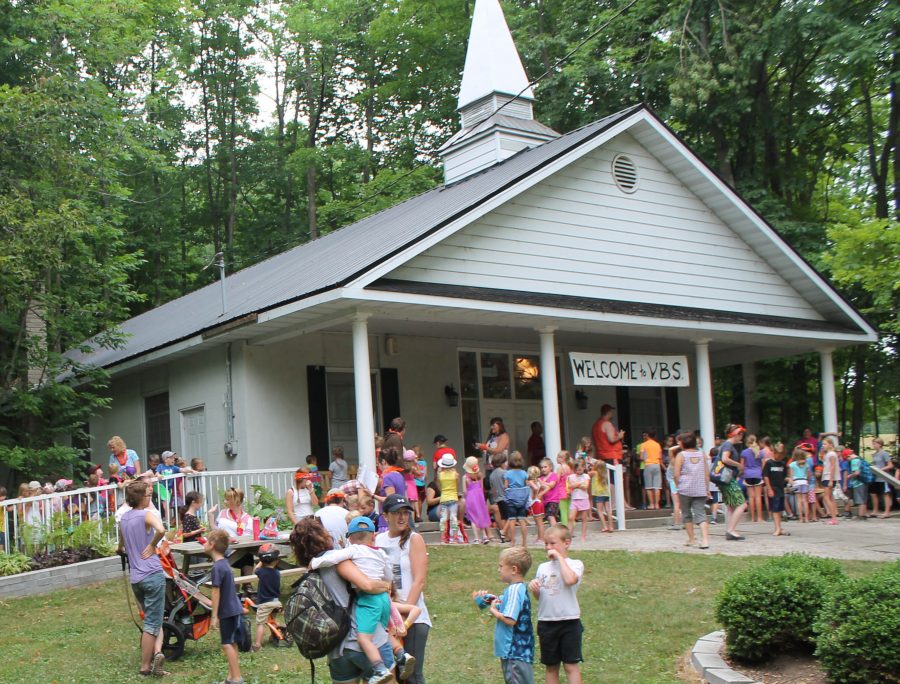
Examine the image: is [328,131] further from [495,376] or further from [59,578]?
[59,578]

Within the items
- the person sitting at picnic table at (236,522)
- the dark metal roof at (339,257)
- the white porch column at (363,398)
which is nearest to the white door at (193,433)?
the dark metal roof at (339,257)

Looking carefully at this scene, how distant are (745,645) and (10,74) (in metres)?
22.7

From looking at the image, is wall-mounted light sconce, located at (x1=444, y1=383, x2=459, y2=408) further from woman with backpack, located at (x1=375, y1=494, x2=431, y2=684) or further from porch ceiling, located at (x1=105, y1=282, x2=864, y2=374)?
woman with backpack, located at (x1=375, y1=494, x2=431, y2=684)

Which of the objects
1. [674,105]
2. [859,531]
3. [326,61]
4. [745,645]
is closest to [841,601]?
[745,645]

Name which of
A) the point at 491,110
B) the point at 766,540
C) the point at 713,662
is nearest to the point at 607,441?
the point at 766,540

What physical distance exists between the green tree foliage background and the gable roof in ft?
3.48

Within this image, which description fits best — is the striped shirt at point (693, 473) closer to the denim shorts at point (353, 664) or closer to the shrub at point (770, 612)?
the shrub at point (770, 612)

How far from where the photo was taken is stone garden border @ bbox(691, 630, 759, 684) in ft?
22.8

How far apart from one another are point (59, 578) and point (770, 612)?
878 centimetres

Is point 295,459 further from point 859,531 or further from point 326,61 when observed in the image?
point 326,61

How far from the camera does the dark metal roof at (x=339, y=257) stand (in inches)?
576

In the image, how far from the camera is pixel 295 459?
16688 mm

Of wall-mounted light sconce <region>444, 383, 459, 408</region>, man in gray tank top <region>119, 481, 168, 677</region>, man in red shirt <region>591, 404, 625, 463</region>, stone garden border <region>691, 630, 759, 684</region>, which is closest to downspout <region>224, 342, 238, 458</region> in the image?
wall-mounted light sconce <region>444, 383, 459, 408</region>

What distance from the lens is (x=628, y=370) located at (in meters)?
17.5
